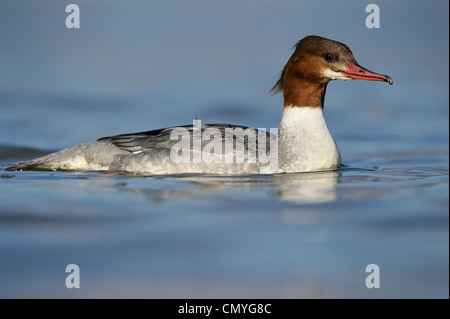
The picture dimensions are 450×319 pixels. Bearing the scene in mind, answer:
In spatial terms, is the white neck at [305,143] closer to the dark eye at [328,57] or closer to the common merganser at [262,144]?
the common merganser at [262,144]

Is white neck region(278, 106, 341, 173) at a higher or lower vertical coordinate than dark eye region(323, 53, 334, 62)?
lower

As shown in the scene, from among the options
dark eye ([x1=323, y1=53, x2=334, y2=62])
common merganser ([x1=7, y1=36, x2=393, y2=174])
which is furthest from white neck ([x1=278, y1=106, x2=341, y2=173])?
dark eye ([x1=323, y1=53, x2=334, y2=62])

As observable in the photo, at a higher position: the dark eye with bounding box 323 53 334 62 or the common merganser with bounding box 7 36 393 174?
the dark eye with bounding box 323 53 334 62

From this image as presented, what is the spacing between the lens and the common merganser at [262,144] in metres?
8.52

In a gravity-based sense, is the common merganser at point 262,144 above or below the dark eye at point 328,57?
below

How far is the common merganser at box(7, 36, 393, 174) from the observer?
8.52m

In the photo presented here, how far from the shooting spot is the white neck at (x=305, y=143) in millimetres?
8602

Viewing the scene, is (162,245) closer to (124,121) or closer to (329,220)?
(329,220)

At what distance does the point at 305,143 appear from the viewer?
341 inches

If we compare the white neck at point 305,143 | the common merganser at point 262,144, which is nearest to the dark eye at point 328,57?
the common merganser at point 262,144

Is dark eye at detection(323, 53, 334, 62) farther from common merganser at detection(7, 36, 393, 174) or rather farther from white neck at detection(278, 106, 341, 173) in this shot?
white neck at detection(278, 106, 341, 173)

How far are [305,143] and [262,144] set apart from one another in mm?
496

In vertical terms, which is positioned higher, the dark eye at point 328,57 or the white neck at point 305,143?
the dark eye at point 328,57

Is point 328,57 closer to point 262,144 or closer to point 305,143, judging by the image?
point 305,143
